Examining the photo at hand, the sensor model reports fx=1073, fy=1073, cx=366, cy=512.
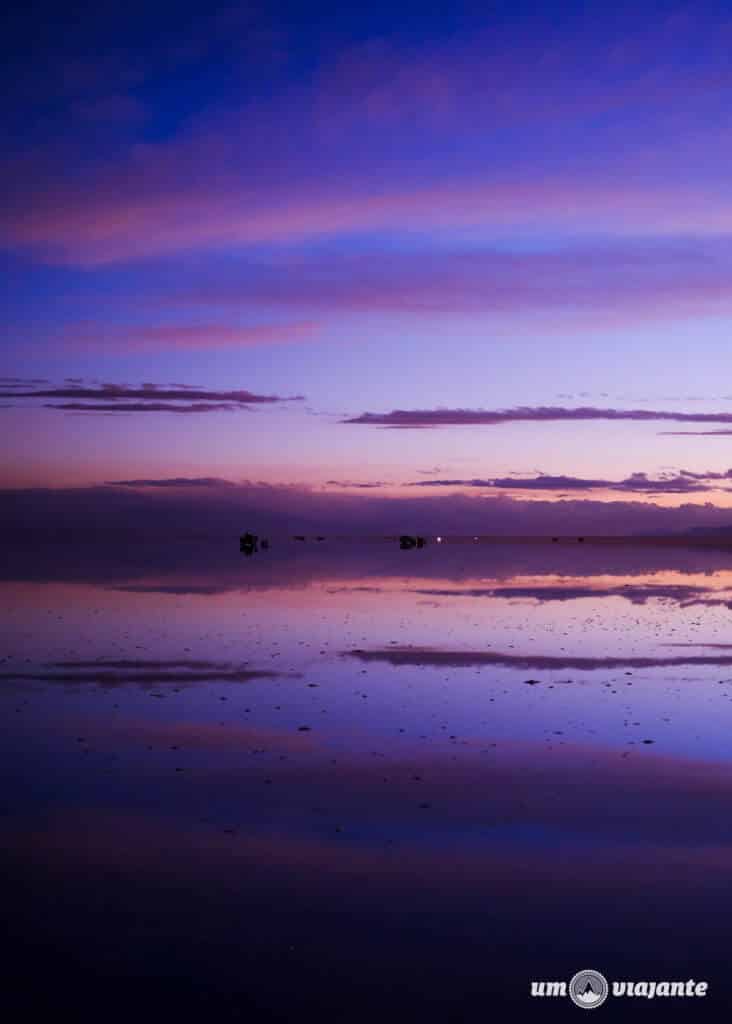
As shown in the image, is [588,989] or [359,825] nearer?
[588,989]

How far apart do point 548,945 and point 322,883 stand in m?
2.41

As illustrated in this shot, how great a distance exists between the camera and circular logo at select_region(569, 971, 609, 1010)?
8477 millimetres

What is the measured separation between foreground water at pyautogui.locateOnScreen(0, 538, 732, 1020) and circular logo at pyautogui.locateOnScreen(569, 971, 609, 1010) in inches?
5.8

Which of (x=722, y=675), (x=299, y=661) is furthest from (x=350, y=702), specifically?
(x=722, y=675)

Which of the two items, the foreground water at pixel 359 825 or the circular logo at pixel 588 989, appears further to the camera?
the foreground water at pixel 359 825

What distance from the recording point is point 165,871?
10930 millimetres

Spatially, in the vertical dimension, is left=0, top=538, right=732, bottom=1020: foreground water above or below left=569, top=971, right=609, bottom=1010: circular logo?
above

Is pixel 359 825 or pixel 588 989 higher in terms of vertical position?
pixel 359 825

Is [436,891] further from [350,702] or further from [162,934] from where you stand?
[350,702]

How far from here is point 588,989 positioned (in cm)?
861

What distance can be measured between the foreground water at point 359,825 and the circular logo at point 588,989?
0.15 meters

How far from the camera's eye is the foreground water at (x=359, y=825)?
348 inches

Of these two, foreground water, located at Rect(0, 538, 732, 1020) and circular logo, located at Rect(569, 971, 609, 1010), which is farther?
foreground water, located at Rect(0, 538, 732, 1020)

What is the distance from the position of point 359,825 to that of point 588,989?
4.30m
